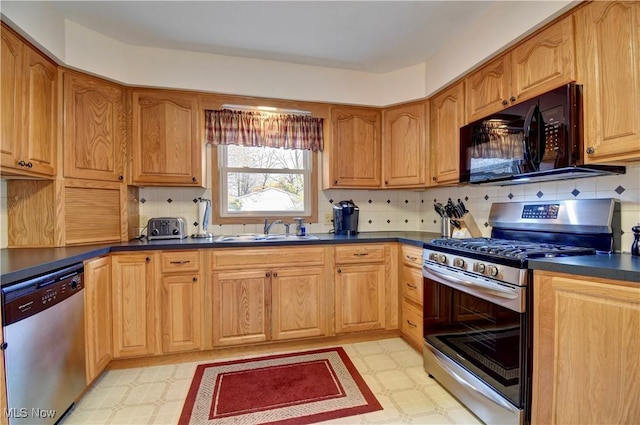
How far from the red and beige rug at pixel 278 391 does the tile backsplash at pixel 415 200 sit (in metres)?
1.19

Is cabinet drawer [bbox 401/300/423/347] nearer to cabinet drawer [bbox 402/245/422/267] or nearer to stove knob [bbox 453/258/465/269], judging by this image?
cabinet drawer [bbox 402/245/422/267]

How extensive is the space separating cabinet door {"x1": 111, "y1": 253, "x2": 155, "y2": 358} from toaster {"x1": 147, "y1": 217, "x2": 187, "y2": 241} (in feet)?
1.29

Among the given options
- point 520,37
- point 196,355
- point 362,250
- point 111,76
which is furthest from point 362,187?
point 111,76

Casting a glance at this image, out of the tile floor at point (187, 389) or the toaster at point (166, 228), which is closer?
the tile floor at point (187, 389)

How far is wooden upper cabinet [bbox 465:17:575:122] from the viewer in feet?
5.18

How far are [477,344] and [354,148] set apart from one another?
74.1 inches

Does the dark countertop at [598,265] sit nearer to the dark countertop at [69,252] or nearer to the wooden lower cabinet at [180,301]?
the dark countertop at [69,252]

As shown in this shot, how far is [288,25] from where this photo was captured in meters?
2.11

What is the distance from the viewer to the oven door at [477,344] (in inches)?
56.1

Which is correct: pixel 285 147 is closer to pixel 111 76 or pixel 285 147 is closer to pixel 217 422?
pixel 111 76

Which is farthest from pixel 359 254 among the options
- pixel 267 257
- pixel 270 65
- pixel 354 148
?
pixel 270 65

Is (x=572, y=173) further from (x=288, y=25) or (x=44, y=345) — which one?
(x=44, y=345)

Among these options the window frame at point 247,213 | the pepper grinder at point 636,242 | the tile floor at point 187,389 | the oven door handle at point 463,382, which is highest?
the window frame at point 247,213

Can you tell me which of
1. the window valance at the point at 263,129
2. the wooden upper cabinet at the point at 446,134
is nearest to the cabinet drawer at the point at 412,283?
the wooden upper cabinet at the point at 446,134
